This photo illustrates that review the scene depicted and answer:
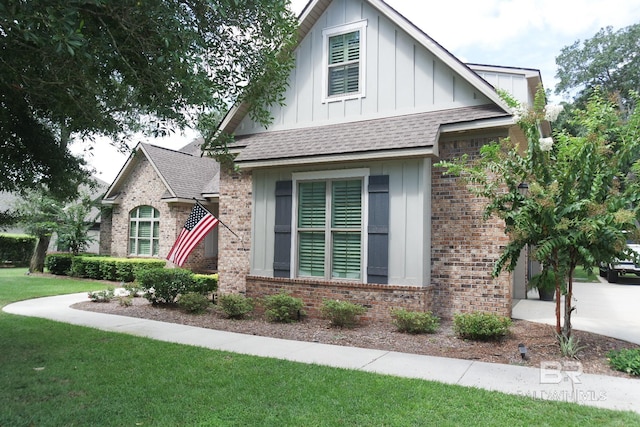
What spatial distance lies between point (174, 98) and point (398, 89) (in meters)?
4.89

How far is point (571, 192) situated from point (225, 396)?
5.34 m

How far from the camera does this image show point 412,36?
29.6 feet

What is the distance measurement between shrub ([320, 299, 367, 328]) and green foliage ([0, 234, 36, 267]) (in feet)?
79.3

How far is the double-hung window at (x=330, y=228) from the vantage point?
8.95 meters

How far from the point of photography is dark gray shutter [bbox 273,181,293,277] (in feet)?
31.3

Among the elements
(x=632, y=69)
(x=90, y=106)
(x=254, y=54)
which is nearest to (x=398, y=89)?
(x=254, y=54)

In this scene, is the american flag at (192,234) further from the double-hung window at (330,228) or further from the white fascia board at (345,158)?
the double-hung window at (330,228)

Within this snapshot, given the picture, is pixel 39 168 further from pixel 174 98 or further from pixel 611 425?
pixel 611 425

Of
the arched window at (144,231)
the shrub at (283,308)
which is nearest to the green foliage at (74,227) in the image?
the arched window at (144,231)

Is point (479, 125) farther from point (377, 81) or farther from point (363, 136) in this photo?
point (377, 81)

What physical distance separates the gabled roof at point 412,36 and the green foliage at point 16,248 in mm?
20888

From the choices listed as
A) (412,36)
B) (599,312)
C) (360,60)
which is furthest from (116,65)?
(599,312)

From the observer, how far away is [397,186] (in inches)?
336

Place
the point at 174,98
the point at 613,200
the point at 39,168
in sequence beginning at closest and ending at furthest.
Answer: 1. the point at 613,200
2. the point at 174,98
3. the point at 39,168
